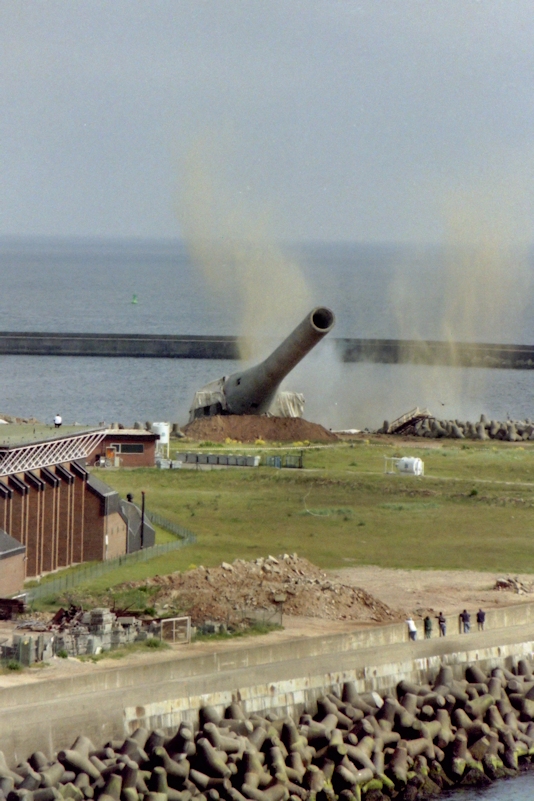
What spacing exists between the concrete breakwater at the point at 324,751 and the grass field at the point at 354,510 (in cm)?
980

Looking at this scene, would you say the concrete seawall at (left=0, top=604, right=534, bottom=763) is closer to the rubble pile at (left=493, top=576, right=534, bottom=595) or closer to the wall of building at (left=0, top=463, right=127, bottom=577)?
the rubble pile at (left=493, top=576, right=534, bottom=595)

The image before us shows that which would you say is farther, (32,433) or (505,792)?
(32,433)

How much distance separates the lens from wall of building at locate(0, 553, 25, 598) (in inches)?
1506

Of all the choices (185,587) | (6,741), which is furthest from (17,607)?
(6,741)

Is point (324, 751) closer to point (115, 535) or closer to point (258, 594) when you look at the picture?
point (258, 594)

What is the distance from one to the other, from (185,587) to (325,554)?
25.0 feet

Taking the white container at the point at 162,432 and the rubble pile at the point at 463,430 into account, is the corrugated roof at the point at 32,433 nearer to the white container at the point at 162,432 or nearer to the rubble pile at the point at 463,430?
the white container at the point at 162,432

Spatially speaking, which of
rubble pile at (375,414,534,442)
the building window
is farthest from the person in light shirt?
rubble pile at (375,414,534,442)

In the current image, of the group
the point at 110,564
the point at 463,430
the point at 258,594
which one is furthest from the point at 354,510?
the point at 463,430

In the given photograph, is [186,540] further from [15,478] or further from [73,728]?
[73,728]

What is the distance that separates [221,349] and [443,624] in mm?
112124

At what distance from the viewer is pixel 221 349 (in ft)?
485

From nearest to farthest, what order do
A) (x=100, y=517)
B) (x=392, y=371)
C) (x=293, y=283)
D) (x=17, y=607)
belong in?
(x=17, y=607) → (x=100, y=517) → (x=293, y=283) → (x=392, y=371)

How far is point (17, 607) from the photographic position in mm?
36125
